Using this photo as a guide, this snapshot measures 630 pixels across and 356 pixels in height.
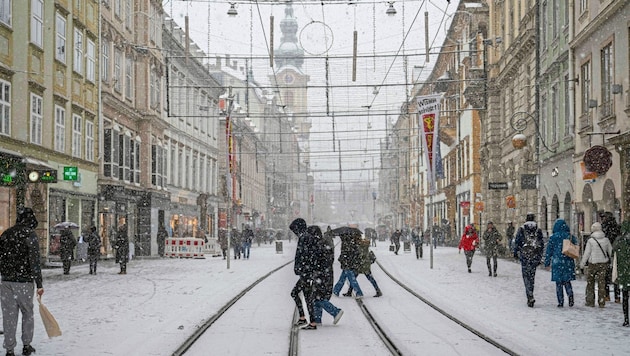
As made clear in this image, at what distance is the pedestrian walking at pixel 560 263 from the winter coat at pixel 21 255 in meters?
9.66

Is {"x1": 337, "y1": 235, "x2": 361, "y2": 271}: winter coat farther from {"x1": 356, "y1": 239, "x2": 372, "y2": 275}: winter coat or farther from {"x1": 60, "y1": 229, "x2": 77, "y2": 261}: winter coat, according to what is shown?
{"x1": 60, "y1": 229, "x2": 77, "y2": 261}: winter coat

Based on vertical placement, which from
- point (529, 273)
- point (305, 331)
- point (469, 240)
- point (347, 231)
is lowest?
point (305, 331)

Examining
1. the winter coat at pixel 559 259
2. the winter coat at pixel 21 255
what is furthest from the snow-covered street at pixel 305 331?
the winter coat at pixel 21 255

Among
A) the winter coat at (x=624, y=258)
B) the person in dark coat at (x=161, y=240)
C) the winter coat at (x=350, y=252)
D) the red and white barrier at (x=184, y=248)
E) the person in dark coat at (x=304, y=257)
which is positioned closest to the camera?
the person in dark coat at (x=304, y=257)

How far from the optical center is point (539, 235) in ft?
56.0

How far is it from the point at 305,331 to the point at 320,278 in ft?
2.68

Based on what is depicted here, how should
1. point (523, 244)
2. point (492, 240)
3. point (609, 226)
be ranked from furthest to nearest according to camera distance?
point (492, 240) < point (609, 226) < point (523, 244)

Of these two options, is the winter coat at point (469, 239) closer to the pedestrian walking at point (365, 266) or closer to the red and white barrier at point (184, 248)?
the pedestrian walking at point (365, 266)

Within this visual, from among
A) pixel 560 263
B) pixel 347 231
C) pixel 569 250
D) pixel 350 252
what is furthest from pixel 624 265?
pixel 350 252

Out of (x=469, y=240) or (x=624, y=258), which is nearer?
(x=624, y=258)

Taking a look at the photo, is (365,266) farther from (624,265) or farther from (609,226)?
(624,265)

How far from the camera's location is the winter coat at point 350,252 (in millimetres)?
17719

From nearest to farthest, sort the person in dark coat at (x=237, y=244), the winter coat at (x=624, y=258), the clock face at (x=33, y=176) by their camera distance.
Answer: the winter coat at (x=624, y=258)
the clock face at (x=33, y=176)
the person in dark coat at (x=237, y=244)

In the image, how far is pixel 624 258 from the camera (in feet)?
44.2
